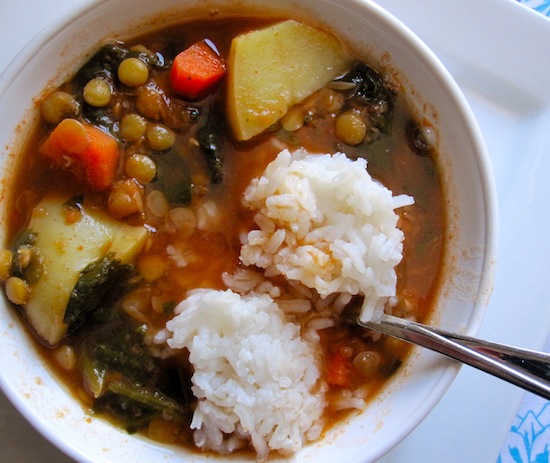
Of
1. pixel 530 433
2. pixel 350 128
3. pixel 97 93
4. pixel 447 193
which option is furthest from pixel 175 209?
pixel 530 433

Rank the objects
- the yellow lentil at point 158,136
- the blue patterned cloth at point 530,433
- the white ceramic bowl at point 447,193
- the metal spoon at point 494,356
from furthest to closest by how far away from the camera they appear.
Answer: the blue patterned cloth at point 530,433 → the yellow lentil at point 158,136 → the white ceramic bowl at point 447,193 → the metal spoon at point 494,356

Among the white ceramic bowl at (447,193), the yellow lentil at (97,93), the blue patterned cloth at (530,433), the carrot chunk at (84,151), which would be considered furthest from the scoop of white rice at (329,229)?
the blue patterned cloth at (530,433)

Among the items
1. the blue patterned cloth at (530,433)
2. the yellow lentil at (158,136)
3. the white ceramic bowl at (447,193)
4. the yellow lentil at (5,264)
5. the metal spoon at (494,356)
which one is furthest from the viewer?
the blue patterned cloth at (530,433)

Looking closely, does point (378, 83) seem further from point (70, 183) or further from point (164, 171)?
point (70, 183)

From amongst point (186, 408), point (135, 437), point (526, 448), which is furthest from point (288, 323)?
point (526, 448)

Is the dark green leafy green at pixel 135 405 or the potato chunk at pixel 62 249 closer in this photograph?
the potato chunk at pixel 62 249

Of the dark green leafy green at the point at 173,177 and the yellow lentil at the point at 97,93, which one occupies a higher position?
the yellow lentil at the point at 97,93

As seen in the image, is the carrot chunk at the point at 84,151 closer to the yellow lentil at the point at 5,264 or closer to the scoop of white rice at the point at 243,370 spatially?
the yellow lentil at the point at 5,264
